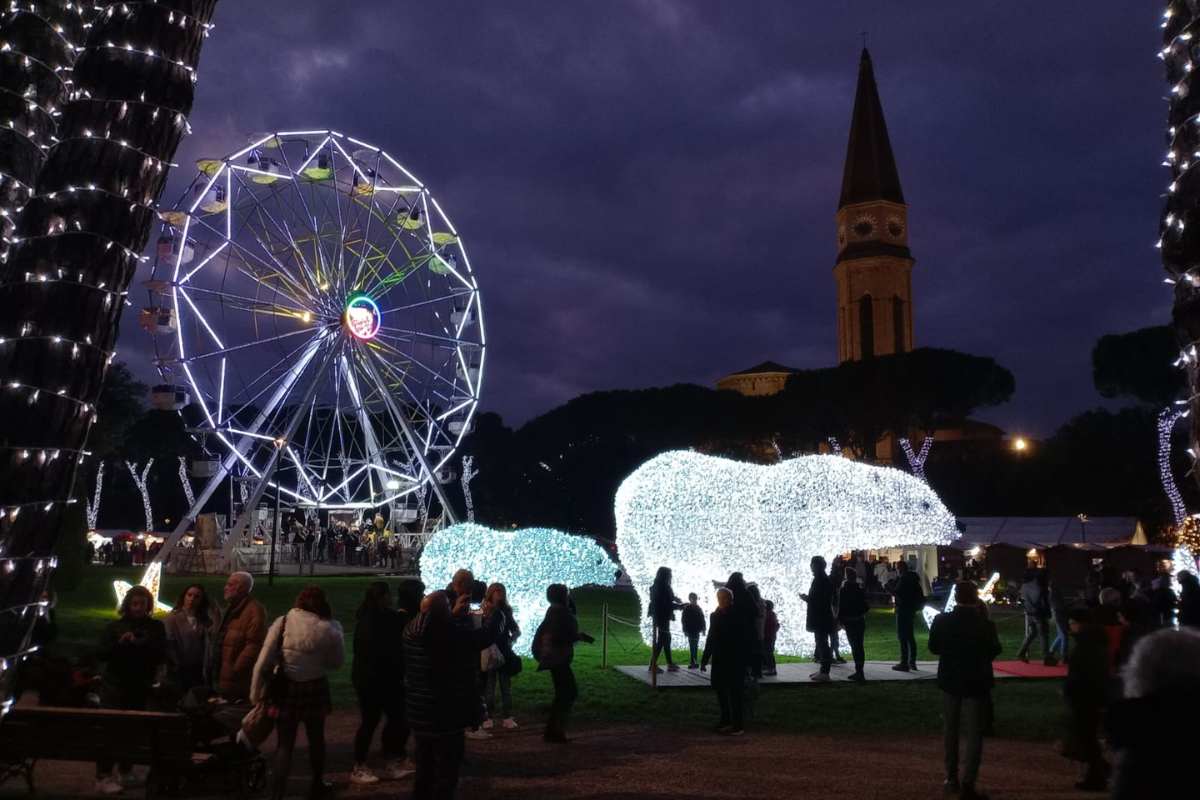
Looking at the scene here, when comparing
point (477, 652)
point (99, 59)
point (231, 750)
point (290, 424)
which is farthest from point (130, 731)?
point (290, 424)

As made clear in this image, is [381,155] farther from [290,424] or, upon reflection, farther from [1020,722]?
[1020,722]

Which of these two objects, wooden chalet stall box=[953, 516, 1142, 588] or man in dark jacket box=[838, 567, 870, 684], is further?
wooden chalet stall box=[953, 516, 1142, 588]

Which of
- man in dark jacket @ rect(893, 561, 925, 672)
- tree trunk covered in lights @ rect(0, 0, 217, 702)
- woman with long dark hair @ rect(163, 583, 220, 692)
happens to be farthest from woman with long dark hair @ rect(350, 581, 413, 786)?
man in dark jacket @ rect(893, 561, 925, 672)

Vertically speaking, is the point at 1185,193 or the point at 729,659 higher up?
the point at 1185,193

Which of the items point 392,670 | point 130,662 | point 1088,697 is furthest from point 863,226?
point 130,662

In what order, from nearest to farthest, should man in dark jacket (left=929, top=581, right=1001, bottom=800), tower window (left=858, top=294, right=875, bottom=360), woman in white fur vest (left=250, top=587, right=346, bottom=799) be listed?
woman in white fur vest (left=250, top=587, right=346, bottom=799)
man in dark jacket (left=929, top=581, right=1001, bottom=800)
tower window (left=858, top=294, right=875, bottom=360)

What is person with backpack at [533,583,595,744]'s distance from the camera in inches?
385

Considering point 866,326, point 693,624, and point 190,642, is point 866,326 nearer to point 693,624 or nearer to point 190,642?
point 693,624

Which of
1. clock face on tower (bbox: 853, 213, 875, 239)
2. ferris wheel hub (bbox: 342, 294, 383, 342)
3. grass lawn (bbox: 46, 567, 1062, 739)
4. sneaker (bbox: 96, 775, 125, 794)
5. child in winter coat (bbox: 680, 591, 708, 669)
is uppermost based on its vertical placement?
clock face on tower (bbox: 853, 213, 875, 239)

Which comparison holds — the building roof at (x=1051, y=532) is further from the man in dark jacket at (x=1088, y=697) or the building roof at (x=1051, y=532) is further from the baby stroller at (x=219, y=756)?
the baby stroller at (x=219, y=756)

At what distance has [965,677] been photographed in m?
7.34

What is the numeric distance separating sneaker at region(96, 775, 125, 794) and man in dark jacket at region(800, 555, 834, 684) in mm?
8905

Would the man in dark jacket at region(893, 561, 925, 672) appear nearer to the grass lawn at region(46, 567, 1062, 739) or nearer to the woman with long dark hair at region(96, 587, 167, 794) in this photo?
the grass lawn at region(46, 567, 1062, 739)

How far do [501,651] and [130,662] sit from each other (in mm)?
4059
